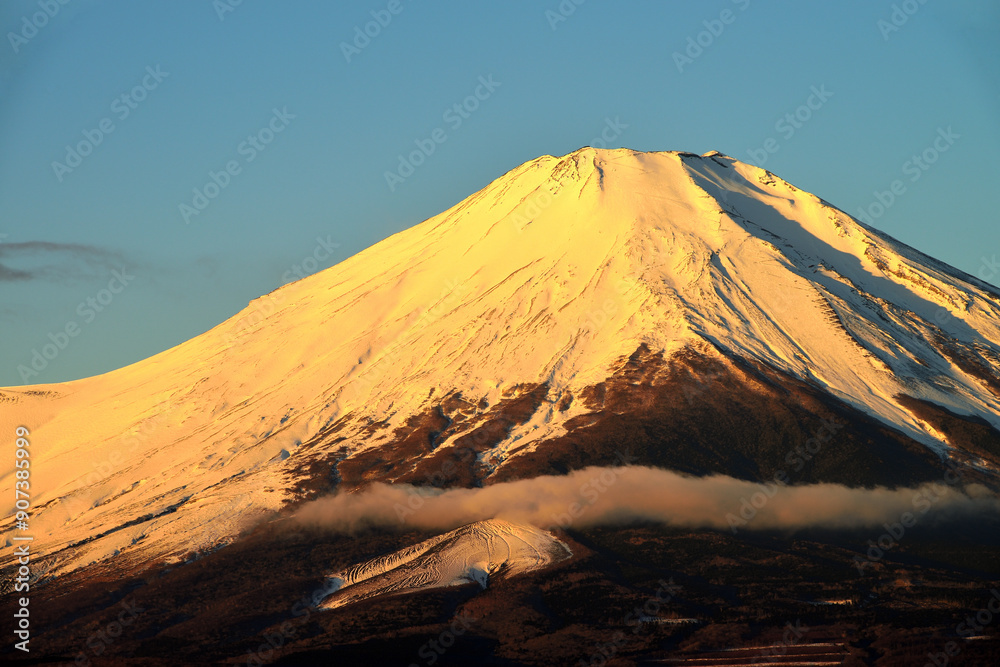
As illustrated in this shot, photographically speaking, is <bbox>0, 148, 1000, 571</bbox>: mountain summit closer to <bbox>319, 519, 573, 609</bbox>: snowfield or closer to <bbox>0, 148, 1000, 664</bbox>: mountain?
<bbox>0, 148, 1000, 664</bbox>: mountain

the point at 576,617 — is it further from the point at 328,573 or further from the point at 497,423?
the point at 497,423

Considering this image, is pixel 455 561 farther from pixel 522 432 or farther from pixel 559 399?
pixel 559 399

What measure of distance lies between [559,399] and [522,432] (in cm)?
927

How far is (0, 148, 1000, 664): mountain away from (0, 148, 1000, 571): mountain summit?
39 centimetres

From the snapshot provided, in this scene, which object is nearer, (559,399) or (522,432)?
(522,432)

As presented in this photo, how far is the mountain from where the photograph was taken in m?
130

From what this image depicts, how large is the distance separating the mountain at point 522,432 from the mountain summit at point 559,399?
386 millimetres

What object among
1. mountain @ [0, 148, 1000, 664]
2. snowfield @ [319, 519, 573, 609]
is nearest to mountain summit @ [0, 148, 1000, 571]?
mountain @ [0, 148, 1000, 664]

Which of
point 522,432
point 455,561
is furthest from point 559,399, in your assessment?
point 455,561

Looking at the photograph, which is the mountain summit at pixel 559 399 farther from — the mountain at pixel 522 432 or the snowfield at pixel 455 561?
the snowfield at pixel 455 561

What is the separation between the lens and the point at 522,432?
161875 mm

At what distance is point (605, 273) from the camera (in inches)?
7692

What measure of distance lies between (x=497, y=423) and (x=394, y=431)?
15.1 metres

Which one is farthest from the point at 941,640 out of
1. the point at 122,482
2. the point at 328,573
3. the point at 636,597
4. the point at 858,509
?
the point at 122,482
